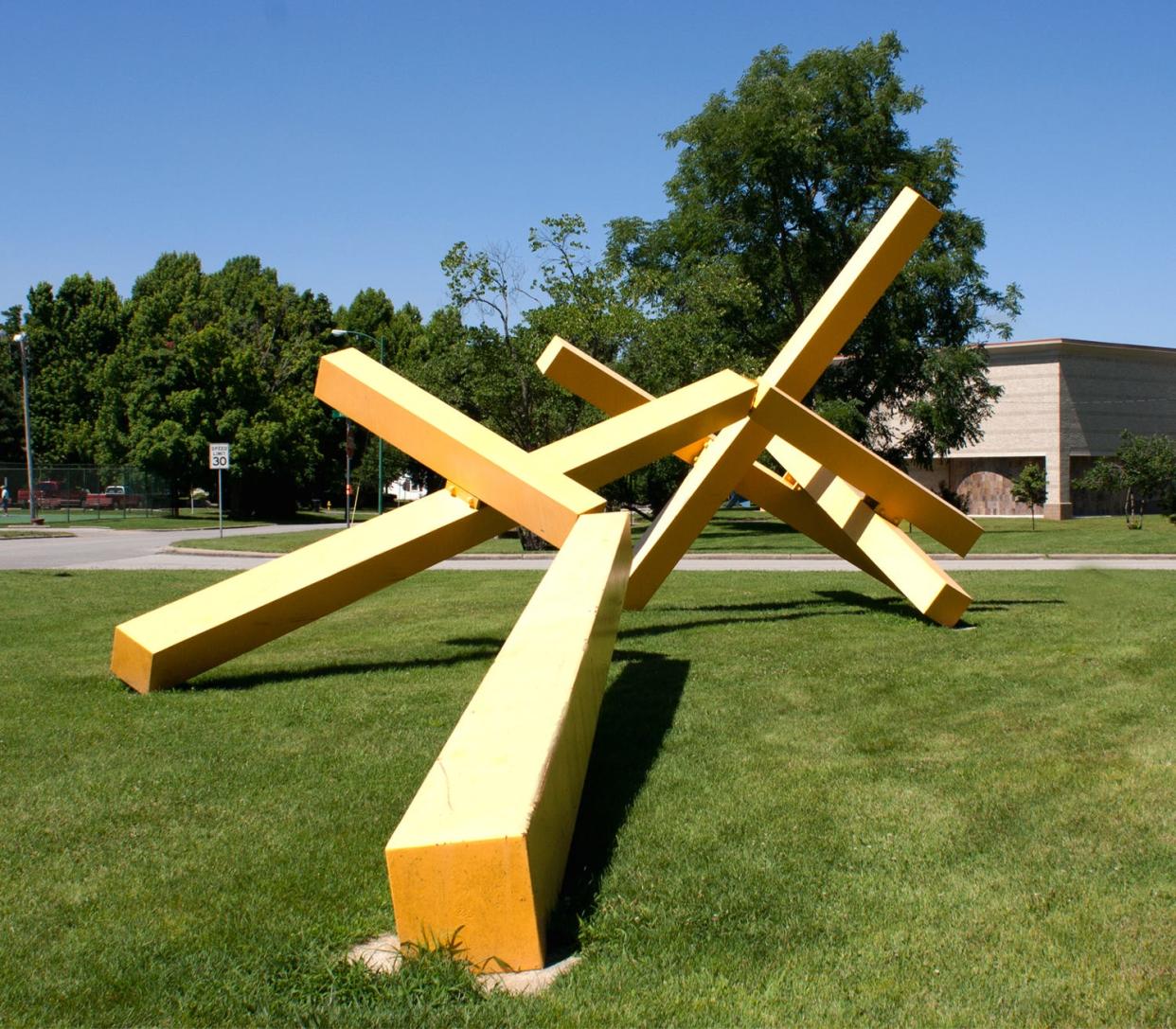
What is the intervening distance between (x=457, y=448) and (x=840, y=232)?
91.9ft

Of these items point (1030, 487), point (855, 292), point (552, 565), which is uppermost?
point (855, 292)

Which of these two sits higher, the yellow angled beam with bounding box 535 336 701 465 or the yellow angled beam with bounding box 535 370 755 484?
the yellow angled beam with bounding box 535 336 701 465

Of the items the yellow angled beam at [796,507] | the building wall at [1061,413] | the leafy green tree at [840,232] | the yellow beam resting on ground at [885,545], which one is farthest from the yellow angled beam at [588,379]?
the building wall at [1061,413]

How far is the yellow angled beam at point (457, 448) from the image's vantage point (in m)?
7.61

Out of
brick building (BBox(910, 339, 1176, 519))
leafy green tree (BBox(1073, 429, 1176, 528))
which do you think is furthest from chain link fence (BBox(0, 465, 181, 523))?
leafy green tree (BBox(1073, 429, 1176, 528))

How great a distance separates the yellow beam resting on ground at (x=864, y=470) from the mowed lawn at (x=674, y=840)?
1.89 meters

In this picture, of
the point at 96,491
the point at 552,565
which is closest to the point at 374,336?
the point at 96,491

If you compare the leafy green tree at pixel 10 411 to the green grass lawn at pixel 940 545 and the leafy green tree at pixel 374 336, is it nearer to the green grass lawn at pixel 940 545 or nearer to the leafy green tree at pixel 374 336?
the leafy green tree at pixel 374 336

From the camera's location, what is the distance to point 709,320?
29938 mm

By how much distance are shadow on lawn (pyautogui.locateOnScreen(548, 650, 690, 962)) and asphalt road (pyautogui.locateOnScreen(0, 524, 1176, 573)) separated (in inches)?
411

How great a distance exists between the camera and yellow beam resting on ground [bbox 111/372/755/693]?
7.68 metres

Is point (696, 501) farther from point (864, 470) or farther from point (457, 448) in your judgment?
point (457, 448)

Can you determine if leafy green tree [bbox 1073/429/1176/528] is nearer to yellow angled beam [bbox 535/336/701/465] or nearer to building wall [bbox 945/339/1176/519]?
building wall [bbox 945/339/1176/519]

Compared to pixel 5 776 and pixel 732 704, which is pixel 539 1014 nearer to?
pixel 5 776
